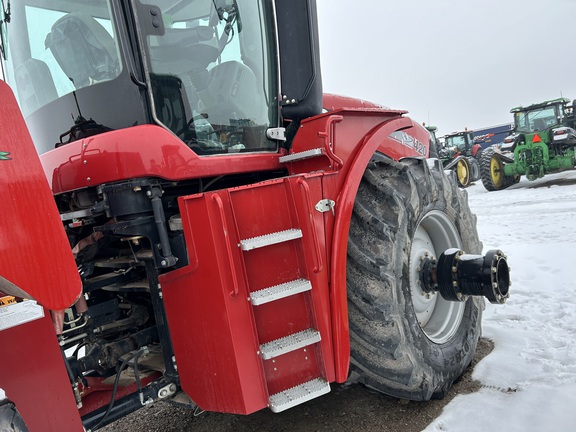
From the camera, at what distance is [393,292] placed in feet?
6.97

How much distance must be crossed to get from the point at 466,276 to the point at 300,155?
1207mm

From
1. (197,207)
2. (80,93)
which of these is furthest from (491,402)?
(80,93)

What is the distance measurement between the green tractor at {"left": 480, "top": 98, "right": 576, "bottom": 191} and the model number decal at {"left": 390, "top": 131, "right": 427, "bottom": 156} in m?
11.6

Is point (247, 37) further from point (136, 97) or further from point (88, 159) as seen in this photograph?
point (88, 159)

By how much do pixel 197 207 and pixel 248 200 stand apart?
22cm

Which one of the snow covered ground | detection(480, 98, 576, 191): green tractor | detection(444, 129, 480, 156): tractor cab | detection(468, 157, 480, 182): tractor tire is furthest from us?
detection(444, 129, 480, 156): tractor cab

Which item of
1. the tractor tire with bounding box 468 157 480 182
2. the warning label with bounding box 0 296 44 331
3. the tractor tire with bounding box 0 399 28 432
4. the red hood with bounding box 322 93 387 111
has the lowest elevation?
the tractor tire with bounding box 468 157 480 182

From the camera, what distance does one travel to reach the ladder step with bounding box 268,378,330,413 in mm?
1797

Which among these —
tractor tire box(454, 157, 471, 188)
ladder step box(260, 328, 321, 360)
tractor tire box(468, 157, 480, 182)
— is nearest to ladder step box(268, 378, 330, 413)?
ladder step box(260, 328, 321, 360)

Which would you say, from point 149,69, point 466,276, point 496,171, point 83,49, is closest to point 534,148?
point 496,171

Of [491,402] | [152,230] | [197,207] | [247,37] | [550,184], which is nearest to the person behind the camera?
[197,207]

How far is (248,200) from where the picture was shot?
73.0 inches

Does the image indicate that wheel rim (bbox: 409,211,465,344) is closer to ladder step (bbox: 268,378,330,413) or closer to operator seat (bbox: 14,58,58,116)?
ladder step (bbox: 268,378,330,413)

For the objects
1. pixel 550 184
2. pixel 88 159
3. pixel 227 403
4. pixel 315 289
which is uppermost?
pixel 88 159
